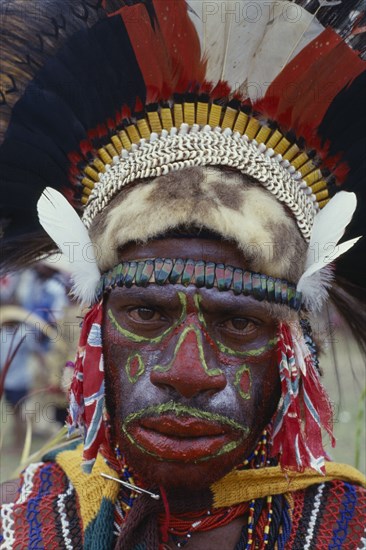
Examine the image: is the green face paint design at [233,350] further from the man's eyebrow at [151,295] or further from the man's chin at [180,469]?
the man's chin at [180,469]

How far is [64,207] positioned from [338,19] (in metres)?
1.13

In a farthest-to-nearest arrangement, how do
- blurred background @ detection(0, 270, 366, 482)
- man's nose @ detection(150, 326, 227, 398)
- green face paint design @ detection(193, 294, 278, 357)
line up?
blurred background @ detection(0, 270, 366, 482) < green face paint design @ detection(193, 294, 278, 357) < man's nose @ detection(150, 326, 227, 398)

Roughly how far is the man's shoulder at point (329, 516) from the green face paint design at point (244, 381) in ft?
1.85

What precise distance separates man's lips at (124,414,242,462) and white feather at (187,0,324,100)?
1133 mm

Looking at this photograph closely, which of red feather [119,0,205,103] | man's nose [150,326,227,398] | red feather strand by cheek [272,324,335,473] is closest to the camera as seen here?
man's nose [150,326,227,398]

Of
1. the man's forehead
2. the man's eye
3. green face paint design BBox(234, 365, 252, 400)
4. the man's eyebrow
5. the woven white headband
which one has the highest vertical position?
the woven white headband

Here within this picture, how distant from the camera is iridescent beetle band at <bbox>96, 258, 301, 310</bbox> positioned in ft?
7.64

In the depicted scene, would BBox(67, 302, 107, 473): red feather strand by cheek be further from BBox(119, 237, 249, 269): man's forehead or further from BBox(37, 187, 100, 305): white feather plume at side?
BBox(119, 237, 249, 269): man's forehead

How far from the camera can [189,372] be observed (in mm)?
2207

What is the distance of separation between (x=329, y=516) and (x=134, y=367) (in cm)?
94

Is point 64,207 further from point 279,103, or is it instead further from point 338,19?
point 338,19

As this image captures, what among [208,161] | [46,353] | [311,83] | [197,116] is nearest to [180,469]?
[208,161]

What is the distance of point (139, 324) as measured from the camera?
2395mm

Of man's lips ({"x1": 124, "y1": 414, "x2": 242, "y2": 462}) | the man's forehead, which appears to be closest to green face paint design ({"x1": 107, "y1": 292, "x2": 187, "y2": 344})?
the man's forehead
